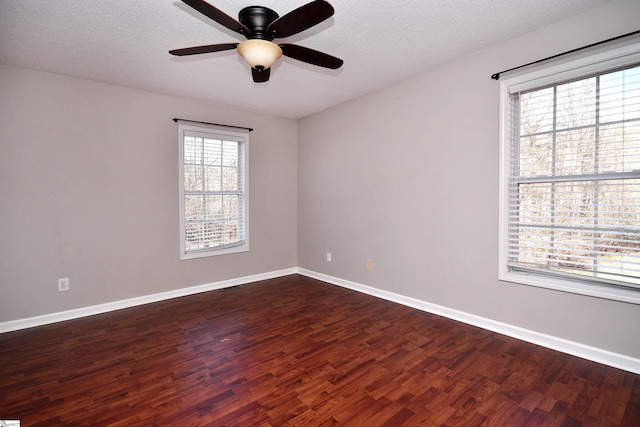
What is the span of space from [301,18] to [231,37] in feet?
3.52

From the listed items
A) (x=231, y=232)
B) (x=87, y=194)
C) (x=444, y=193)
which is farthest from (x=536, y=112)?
(x=87, y=194)

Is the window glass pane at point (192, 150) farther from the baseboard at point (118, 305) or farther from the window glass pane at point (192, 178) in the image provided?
the baseboard at point (118, 305)

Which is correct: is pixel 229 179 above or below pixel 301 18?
below

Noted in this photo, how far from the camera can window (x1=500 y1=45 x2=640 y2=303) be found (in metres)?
2.16

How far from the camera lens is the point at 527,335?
2.60 metres

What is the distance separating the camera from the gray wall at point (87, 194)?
2992mm

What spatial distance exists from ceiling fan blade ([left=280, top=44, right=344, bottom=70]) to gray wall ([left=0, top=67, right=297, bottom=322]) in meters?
2.36

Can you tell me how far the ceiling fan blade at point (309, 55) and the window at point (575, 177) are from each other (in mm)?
1577

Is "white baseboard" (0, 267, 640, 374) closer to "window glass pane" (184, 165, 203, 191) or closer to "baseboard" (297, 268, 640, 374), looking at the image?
"baseboard" (297, 268, 640, 374)

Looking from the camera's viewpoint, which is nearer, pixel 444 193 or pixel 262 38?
pixel 262 38

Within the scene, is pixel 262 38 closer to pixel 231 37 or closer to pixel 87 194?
pixel 231 37

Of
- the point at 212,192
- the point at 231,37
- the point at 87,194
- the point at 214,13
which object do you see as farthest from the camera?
the point at 212,192

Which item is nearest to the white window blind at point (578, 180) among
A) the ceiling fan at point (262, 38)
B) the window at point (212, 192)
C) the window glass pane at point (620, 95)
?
the window glass pane at point (620, 95)

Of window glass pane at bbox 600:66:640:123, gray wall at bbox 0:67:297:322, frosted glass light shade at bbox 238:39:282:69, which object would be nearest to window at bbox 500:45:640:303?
window glass pane at bbox 600:66:640:123
